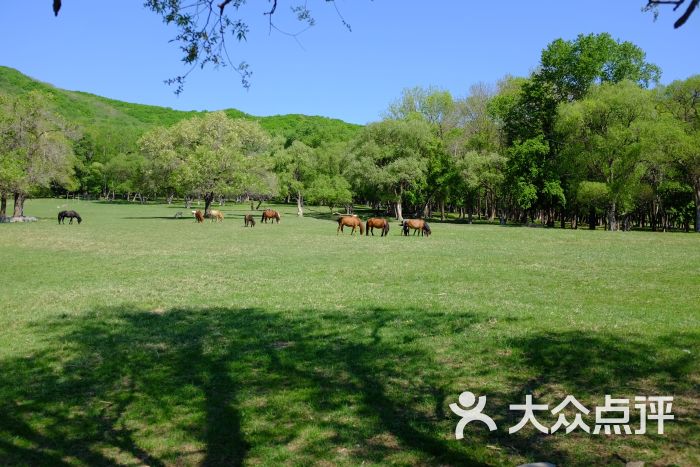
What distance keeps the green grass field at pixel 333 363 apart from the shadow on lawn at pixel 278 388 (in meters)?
0.04

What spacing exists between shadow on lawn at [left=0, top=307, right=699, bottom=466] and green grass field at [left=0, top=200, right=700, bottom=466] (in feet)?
0.12

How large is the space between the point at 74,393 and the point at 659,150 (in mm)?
63505

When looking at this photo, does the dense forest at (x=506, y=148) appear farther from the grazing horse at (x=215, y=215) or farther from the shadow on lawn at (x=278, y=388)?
the shadow on lawn at (x=278, y=388)

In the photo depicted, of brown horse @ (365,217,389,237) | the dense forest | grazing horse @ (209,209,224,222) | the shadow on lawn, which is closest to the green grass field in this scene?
the shadow on lawn

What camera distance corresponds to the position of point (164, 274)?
2206 centimetres

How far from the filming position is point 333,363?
10.1m

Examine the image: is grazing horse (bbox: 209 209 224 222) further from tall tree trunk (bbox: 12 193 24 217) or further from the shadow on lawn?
the shadow on lawn

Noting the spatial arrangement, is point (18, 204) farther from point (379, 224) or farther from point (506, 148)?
point (506, 148)

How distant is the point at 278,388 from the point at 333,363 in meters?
1.51

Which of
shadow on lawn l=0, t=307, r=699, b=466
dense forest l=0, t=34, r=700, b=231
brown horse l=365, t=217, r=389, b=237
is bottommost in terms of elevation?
shadow on lawn l=0, t=307, r=699, b=466

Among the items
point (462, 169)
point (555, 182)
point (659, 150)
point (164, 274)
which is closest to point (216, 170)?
point (462, 169)

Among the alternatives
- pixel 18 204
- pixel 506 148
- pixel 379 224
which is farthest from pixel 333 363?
pixel 506 148

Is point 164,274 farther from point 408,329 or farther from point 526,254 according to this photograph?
point 526,254

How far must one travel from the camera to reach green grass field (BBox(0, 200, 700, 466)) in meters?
6.94
